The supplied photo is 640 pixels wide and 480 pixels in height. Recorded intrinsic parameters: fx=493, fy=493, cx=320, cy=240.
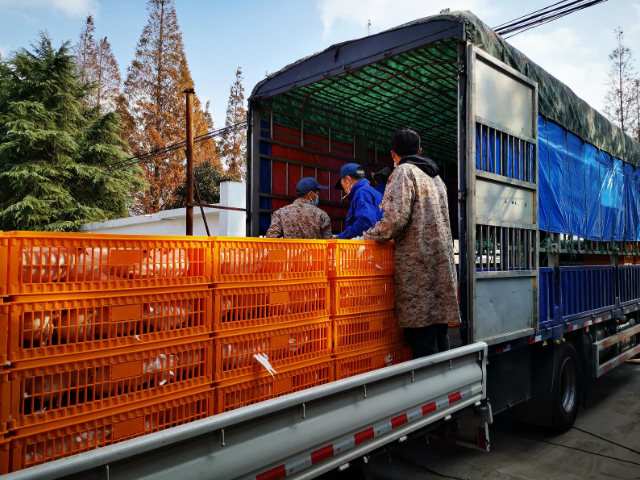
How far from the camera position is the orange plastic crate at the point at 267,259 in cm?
233

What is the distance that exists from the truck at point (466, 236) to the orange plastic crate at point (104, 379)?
11.4 inches

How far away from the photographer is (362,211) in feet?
12.8

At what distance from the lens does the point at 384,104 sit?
A: 6.56m

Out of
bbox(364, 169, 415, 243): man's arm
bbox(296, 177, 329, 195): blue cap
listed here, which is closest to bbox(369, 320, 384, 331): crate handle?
bbox(364, 169, 415, 243): man's arm

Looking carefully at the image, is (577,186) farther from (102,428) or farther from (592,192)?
(102,428)

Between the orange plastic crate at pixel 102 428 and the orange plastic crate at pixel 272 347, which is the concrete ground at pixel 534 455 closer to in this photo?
the orange plastic crate at pixel 272 347

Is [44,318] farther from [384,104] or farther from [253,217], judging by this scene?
[384,104]

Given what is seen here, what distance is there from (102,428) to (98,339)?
1.10ft

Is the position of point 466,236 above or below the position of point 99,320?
above

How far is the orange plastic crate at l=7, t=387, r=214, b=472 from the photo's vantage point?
1660 mm

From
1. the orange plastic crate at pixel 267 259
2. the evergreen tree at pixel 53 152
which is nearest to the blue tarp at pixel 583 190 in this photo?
the orange plastic crate at pixel 267 259

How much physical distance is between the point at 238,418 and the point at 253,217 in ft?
13.6

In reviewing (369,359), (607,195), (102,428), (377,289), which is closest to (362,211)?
(377,289)

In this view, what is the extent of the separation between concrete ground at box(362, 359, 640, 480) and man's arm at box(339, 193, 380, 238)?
1.74 m
